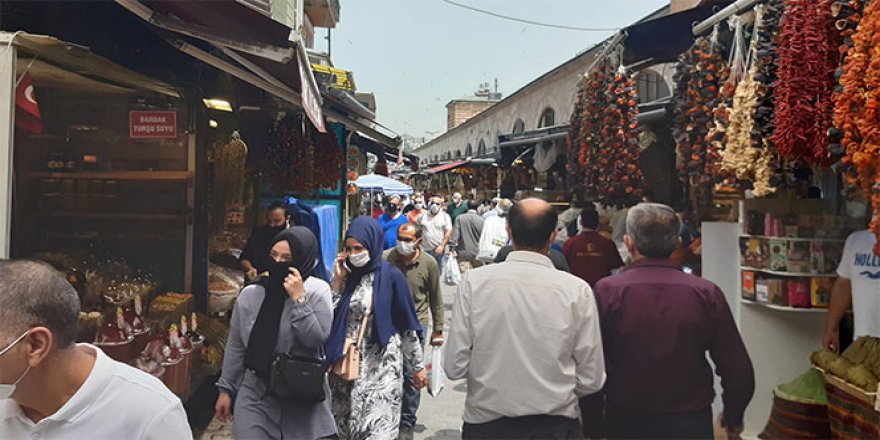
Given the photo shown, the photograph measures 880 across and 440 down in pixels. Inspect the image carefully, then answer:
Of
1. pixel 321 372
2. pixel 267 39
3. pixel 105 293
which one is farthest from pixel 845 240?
pixel 105 293

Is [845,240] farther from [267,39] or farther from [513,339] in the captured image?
[267,39]

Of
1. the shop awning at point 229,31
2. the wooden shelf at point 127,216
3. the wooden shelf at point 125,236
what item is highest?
the shop awning at point 229,31

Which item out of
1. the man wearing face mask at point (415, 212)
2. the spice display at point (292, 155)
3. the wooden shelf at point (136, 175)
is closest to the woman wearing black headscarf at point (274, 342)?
the wooden shelf at point (136, 175)

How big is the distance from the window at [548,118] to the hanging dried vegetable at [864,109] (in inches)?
692

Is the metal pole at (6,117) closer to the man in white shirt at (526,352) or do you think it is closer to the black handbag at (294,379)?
the black handbag at (294,379)

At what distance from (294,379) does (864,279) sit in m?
3.56

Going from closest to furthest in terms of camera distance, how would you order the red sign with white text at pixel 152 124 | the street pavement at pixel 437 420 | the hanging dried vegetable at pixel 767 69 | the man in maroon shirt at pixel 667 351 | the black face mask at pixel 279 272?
1. the man in maroon shirt at pixel 667 351
2. the black face mask at pixel 279 272
3. the hanging dried vegetable at pixel 767 69
4. the street pavement at pixel 437 420
5. the red sign with white text at pixel 152 124

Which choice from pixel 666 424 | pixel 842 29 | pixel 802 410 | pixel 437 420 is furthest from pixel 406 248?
pixel 842 29

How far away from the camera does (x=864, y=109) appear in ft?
9.25

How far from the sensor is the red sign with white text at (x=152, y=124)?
604 cm

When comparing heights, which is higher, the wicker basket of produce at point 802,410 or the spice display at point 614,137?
the spice display at point 614,137

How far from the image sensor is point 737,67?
429 centimetres

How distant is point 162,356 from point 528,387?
3716mm

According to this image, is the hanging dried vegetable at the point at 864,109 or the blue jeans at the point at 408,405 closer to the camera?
the hanging dried vegetable at the point at 864,109
